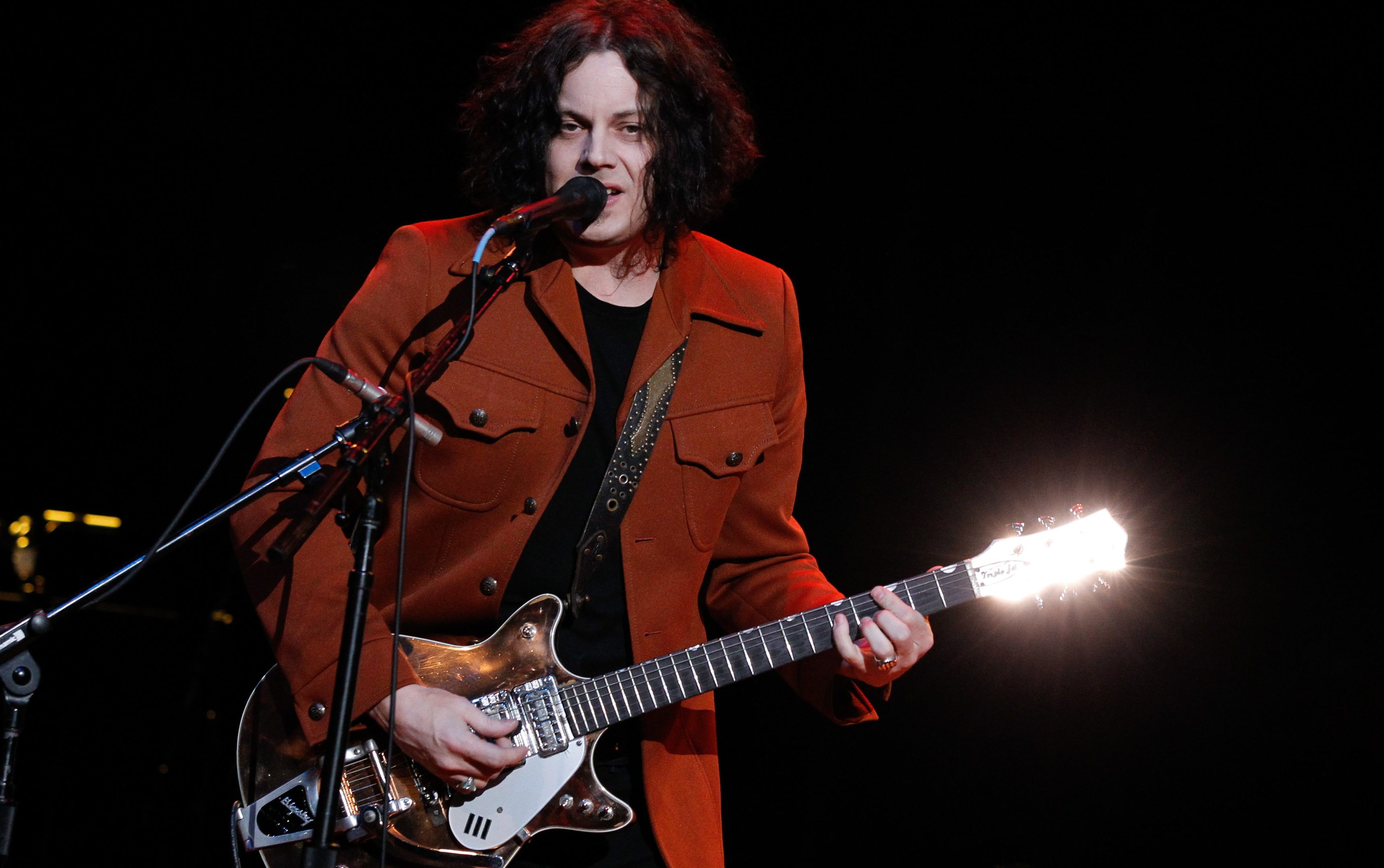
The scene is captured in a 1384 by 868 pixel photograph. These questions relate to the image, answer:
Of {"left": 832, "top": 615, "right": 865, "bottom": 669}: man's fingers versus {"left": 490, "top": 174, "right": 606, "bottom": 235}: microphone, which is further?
{"left": 832, "top": 615, "right": 865, "bottom": 669}: man's fingers

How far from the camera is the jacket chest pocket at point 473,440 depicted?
88.7 inches

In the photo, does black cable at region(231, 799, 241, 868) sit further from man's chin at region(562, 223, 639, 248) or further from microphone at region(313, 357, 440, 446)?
man's chin at region(562, 223, 639, 248)

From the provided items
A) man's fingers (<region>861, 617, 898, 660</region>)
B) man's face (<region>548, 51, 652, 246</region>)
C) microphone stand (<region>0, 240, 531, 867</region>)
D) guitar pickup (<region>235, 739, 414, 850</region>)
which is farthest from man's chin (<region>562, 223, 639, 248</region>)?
guitar pickup (<region>235, 739, 414, 850</region>)

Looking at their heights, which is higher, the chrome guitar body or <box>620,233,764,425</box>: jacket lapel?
<box>620,233,764,425</box>: jacket lapel

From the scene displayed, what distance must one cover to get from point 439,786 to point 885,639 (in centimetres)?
96

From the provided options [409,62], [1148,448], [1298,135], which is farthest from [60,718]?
[1298,135]

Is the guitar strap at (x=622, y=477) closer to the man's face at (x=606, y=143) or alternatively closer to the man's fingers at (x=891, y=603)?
the man's face at (x=606, y=143)

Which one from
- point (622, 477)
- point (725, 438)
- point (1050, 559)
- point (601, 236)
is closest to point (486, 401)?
point (622, 477)

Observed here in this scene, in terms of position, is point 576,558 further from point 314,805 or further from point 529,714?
point 314,805

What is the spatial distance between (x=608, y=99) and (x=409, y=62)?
2.29 m

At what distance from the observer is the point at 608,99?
2.37 m

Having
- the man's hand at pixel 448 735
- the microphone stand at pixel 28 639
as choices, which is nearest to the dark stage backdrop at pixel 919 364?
the man's hand at pixel 448 735

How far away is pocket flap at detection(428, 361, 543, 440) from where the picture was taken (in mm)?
2252

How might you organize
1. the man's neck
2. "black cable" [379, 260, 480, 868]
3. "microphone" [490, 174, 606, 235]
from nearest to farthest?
"black cable" [379, 260, 480, 868] < "microphone" [490, 174, 606, 235] < the man's neck
